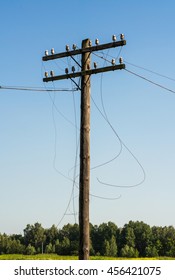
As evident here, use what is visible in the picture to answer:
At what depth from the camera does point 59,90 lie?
1625cm

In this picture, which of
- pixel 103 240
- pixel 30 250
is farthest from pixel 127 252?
pixel 30 250

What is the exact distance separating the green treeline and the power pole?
120958 millimetres

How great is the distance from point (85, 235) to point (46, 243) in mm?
147312

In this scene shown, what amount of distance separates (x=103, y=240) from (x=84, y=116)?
13729cm

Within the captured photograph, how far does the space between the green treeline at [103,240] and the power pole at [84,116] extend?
12096 cm

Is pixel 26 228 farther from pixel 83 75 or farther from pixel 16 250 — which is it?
pixel 83 75

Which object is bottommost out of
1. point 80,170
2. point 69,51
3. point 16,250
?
point 16,250

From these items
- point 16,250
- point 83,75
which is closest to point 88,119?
point 83,75

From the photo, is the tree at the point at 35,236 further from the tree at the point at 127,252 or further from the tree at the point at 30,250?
the tree at the point at 127,252

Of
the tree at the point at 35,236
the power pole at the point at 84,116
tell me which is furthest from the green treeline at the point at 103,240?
the power pole at the point at 84,116

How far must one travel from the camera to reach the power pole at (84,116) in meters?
13.3

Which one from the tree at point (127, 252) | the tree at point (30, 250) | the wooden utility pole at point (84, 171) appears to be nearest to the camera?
the wooden utility pole at point (84, 171)

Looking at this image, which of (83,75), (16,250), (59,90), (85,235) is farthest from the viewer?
(16,250)

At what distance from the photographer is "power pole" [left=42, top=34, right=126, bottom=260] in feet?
43.6
